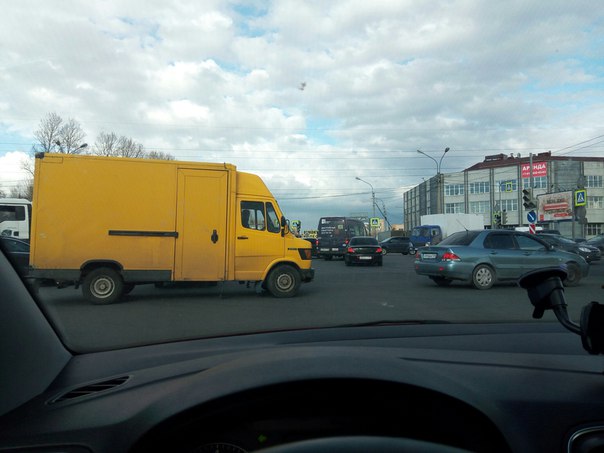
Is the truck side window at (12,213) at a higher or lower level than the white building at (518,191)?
lower

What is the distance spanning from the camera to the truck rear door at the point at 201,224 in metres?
9.09

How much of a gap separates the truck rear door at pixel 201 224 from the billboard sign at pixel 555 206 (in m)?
51.8

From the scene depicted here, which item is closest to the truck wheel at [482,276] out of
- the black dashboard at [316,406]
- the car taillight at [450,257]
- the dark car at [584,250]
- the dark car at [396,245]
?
the car taillight at [450,257]

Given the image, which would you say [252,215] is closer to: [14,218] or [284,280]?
[284,280]

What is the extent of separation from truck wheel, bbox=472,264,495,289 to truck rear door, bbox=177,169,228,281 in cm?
457

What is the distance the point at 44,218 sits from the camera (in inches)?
189

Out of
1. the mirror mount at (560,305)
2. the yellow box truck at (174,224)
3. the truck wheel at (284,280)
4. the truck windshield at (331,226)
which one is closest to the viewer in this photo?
the mirror mount at (560,305)

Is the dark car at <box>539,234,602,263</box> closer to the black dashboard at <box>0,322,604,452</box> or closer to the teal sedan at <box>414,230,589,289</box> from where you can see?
the teal sedan at <box>414,230,589,289</box>

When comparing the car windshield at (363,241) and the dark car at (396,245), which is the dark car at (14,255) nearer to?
the car windshield at (363,241)

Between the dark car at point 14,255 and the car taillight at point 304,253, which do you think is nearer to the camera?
the dark car at point 14,255

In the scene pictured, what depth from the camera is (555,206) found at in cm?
5338

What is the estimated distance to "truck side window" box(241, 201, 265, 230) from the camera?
9977 millimetres

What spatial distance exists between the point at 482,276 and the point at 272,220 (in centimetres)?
507

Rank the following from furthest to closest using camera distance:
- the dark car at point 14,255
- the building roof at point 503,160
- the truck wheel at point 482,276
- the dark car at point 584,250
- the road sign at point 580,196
Answer: 1. the building roof at point 503,160
2. the road sign at point 580,196
3. the dark car at point 584,250
4. the truck wheel at point 482,276
5. the dark car at point 14,255
